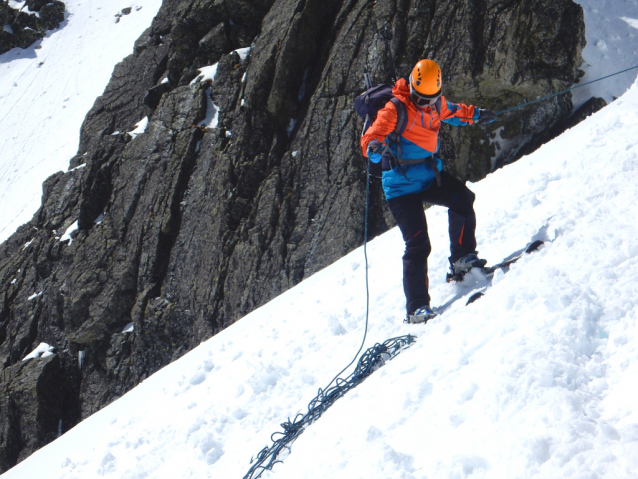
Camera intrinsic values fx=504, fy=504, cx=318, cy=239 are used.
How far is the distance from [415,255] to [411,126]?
1.27 m

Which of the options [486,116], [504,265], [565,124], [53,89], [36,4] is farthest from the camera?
[36,4]

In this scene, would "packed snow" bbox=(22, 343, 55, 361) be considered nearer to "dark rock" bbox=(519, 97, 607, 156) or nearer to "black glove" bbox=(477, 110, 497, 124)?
"dark rock" bbox=(519, 97, 607, 156)

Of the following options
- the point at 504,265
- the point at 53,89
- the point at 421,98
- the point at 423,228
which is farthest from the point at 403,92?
the point at 53,89

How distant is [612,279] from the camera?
3309 mm

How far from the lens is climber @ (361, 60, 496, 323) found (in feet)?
15.7

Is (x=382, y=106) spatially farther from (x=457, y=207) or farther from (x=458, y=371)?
(x=458, y=371)

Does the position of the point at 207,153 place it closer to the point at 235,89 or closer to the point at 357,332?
the point at 235,89

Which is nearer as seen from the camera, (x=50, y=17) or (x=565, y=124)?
(x=565, y=124)

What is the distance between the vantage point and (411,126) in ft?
16.2

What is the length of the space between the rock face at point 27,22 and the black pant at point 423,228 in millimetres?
42182

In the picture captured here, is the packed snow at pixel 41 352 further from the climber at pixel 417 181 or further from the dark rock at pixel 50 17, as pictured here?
the dark rock at pixel 50 17

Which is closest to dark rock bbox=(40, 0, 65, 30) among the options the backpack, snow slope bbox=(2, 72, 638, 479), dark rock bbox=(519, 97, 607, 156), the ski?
dark rock bbox=(519, 97, 607, 156)

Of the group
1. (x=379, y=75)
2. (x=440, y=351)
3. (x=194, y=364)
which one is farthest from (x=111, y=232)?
(x=440, y=351)

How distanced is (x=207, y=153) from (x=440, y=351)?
43.2 feet
